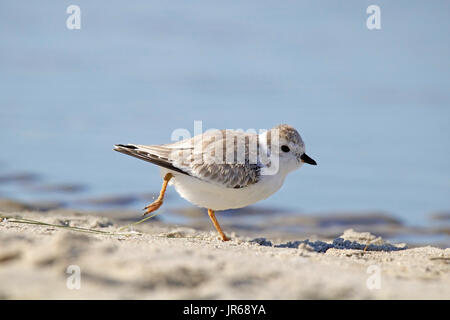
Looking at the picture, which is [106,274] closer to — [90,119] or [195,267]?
[195,267]

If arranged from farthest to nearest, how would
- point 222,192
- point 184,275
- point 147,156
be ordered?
point 147,156, point 222,192, point 184,275

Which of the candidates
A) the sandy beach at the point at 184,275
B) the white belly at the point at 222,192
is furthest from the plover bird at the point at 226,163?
the sandy beach at the point at 184,275

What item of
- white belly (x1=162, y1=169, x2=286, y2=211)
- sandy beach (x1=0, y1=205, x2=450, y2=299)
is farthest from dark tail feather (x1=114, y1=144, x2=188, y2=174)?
sandy beach (x1=0, y1=205, x2=450, y2=299)

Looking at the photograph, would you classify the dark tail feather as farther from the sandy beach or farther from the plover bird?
the sandy beach

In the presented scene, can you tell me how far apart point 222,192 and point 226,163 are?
1.03 feet

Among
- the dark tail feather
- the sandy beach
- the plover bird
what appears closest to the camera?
the sandy beach

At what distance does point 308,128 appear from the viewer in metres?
13.3

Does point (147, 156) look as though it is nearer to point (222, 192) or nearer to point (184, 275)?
point (222, 192)

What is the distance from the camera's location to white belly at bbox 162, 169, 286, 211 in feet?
21.8

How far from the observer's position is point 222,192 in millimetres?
6645

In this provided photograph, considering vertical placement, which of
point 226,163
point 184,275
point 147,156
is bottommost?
point 184,275

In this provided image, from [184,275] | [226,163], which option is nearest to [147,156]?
[226,163]
